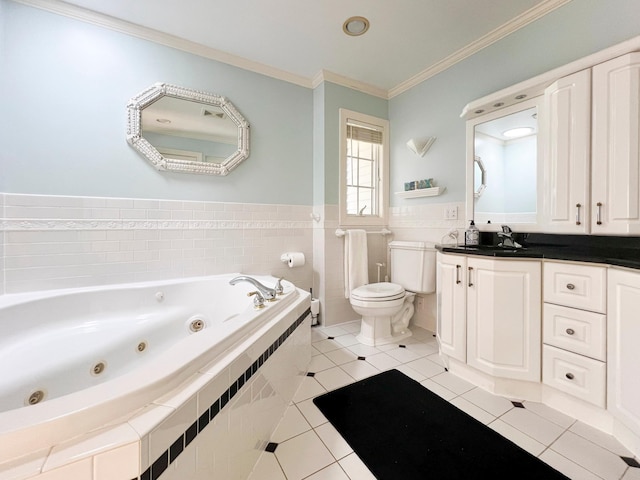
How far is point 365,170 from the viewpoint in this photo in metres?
2.85

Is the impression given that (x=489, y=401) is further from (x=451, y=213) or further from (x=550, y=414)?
(x=451, y=213)

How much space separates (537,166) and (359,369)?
180 cm

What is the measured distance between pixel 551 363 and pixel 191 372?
174 centimetres

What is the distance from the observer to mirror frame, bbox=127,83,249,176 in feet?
6.11

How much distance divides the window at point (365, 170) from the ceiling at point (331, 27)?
0.51 metres

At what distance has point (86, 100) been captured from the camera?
174cm

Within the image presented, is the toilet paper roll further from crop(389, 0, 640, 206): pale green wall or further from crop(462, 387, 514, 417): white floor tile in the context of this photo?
crop(462, 387, 514, 417): white floor tile

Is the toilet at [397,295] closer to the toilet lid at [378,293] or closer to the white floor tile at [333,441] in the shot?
the toilet lid at [378,293]

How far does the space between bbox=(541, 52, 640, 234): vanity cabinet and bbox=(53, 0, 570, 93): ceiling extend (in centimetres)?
68

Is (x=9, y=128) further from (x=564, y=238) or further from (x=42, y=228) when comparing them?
(x=564, y=238)

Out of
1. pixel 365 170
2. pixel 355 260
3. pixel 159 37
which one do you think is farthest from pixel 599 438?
pixel 159 37

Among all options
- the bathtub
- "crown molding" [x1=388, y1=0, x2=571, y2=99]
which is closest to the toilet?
the bathtub

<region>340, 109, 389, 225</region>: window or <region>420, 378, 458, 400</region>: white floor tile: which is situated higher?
<region>340, 109, 389, 225</region>: window

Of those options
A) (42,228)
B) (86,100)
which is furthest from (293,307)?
(86,100)
